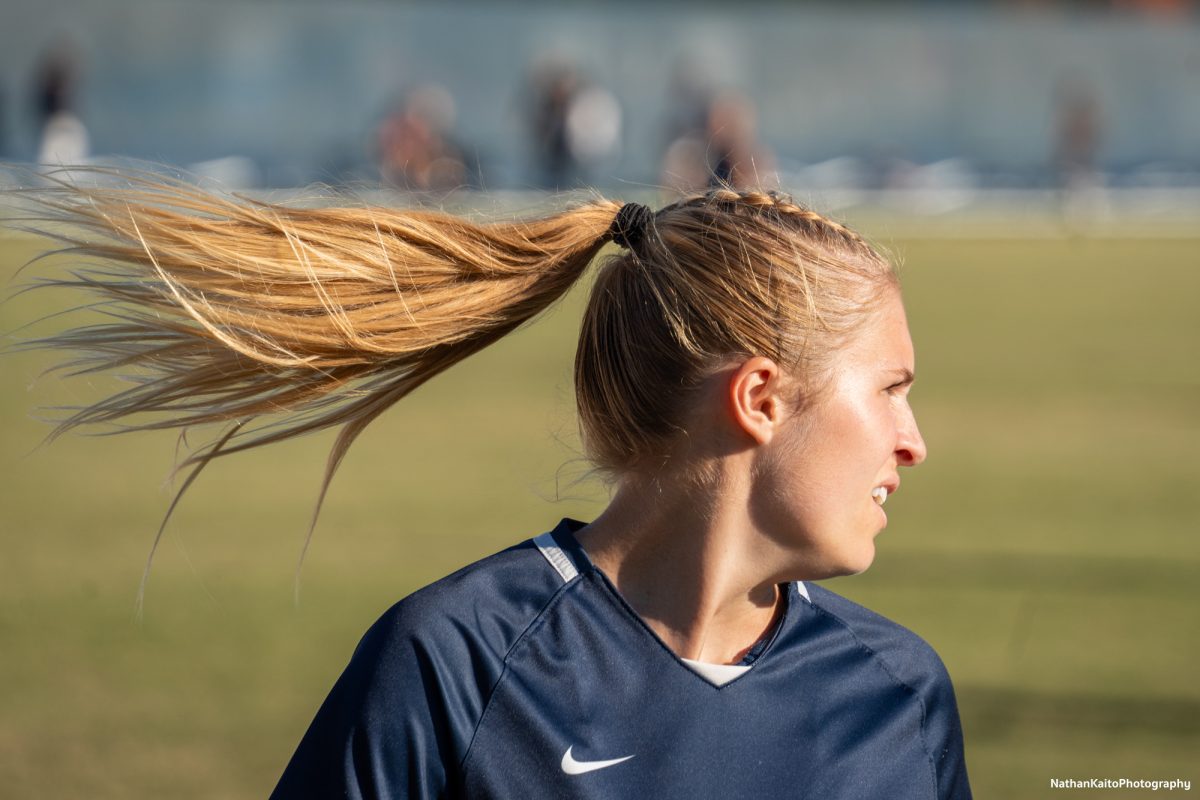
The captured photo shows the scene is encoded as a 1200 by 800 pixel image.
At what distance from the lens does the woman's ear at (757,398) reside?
2135 mm

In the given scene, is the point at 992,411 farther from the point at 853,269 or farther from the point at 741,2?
the point at 741,2

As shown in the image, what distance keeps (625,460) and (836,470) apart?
0.32 meters

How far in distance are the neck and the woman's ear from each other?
11 centimetres

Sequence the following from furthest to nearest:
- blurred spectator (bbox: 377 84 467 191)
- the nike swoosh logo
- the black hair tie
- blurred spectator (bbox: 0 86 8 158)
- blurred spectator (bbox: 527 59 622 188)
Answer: blurred spectator (bbox: 0 86 8 158) < blurred spectator (bbox: 527 59 622 188) < blurred spectator (bbox: 377 84 467 191) < the black hair tie < the nike swoosh logo

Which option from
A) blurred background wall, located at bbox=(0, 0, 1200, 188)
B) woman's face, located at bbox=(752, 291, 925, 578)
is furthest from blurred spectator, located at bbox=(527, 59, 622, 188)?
woman's face, located at bbox=(752, 291, 925, 578)

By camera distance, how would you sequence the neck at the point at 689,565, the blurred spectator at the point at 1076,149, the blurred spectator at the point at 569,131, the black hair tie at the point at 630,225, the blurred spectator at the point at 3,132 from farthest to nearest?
the blurred spectator at the point at 3,132 < the blurred spectator at the point at 1076,149 < the blurred spectator at the point at 569,131 < the black hair tie at the point at 630,225 < the neck at the point at 689,565

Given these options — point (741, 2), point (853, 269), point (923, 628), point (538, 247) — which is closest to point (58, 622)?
point (923, 628)

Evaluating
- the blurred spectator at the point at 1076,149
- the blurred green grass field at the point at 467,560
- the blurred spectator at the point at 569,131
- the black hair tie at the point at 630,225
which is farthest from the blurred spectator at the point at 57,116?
the black hair tie at the point at 630,225

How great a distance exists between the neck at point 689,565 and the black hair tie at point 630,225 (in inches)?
14.7

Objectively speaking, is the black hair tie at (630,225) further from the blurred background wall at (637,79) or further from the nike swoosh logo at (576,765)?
the blurred background wall at (637,79)

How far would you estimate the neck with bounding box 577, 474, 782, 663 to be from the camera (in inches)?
83.9

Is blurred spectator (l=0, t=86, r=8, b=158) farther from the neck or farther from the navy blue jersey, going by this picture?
the navy blue jersey

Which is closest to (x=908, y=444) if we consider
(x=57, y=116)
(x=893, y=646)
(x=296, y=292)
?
(x=893, y=646)

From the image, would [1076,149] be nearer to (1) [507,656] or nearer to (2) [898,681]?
(2) [898,681]
